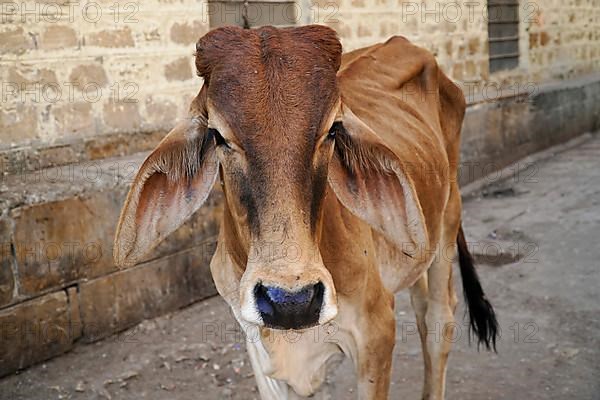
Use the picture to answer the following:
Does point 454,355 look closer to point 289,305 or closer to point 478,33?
point 289,305

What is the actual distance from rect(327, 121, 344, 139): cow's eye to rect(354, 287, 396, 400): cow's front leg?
0.59 metres

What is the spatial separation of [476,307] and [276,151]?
2112 millimetres

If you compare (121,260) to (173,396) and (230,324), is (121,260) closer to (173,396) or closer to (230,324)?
(173,396)

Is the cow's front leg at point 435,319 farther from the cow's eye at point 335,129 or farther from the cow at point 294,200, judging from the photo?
the cow's eye at point 335,129

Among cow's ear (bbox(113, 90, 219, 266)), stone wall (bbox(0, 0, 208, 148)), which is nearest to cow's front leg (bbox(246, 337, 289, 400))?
cow's ear (bbox(113, 90, 219, 266))

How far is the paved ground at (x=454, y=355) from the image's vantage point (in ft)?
12.3

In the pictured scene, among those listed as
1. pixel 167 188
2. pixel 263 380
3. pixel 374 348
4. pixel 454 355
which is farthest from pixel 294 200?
pixel 454 355

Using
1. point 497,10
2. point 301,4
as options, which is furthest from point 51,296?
Answer: point 497,10

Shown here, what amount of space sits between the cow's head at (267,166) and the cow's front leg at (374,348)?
0.33 m

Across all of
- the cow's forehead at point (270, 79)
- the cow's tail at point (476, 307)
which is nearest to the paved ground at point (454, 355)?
the cow's tail at point (476, 307)

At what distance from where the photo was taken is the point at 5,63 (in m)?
4.17

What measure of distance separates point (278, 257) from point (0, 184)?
8.48ft

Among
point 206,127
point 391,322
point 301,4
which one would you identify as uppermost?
point 301,4

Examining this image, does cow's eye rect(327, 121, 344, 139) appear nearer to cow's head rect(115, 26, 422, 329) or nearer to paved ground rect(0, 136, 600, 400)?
cow's head rect(115, 26, 422, 329)
